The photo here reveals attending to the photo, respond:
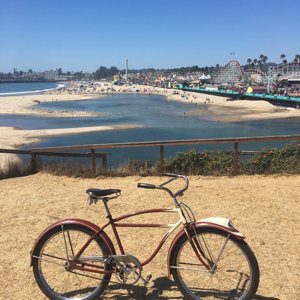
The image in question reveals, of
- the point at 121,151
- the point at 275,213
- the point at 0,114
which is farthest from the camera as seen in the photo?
the point at 0,114

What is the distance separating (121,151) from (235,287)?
71.5 ft

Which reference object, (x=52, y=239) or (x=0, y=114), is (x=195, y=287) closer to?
(x=52, y=239)

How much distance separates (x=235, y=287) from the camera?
12.2 feet

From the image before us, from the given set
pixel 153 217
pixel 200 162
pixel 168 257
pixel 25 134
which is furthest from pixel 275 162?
pixel 25 134

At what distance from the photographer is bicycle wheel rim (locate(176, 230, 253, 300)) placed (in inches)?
132

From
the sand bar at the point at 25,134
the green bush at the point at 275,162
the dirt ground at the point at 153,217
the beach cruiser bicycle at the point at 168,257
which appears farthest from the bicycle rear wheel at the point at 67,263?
the sand bar at the point at 25,134

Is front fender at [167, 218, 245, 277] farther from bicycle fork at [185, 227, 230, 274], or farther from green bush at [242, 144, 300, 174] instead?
green bush at [242, 144, 300, 174]

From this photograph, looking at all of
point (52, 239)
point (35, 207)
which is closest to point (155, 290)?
point (52, 239)

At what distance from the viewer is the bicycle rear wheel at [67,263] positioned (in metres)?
3.57

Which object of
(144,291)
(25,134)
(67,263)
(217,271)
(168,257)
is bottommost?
(25,134)

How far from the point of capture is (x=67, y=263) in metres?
3.71

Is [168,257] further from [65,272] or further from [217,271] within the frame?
[65,272]

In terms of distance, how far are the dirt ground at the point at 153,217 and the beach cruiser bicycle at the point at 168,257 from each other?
0.21 m

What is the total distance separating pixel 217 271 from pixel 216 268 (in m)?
0.27
